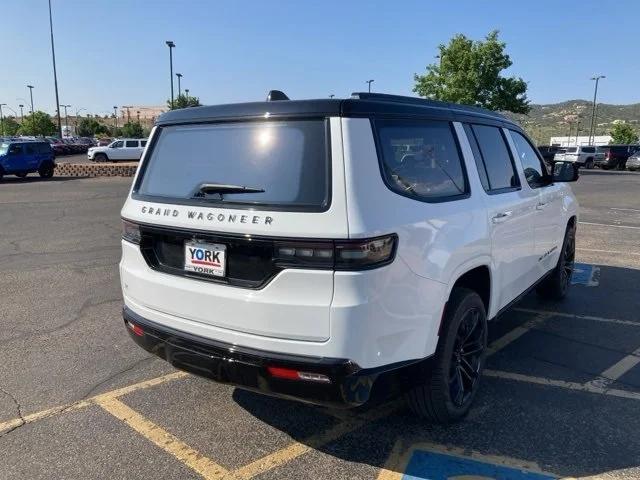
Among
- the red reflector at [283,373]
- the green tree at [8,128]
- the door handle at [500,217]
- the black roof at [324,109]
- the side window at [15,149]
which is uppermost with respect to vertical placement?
the green tree at [8,128]

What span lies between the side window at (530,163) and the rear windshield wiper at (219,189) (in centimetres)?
270

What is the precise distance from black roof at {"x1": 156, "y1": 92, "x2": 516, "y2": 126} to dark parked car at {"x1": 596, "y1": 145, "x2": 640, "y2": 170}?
43.0 meters

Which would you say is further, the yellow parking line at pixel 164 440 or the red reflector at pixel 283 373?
the yellow parking line at pixel 164 440

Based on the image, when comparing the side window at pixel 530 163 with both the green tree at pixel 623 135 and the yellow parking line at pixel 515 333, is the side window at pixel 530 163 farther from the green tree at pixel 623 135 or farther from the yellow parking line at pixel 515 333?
the green tree at pixel 623 135

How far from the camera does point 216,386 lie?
3.86 meters

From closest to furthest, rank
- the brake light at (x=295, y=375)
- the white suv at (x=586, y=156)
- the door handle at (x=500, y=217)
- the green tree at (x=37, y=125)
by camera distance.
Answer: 1. the brake light at (x=295, y=375)
2. the door handle at (x=500, y=217)
3. the white suv at (x=586, y=156)
4. the green tree at (x=37, y=125)

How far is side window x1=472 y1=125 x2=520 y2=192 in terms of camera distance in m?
3.80

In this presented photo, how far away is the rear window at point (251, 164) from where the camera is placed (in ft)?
8.51

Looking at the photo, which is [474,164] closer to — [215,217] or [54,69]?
[215,217]

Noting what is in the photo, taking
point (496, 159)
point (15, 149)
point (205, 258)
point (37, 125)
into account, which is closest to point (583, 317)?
point (496, 159)

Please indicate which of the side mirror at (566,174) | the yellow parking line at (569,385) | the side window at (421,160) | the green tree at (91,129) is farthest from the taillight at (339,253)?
the green tree at (91,129)

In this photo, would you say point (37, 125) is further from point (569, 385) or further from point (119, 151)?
point (569, 385)

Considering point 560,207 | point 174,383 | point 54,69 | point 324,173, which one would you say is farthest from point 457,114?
point 54,69

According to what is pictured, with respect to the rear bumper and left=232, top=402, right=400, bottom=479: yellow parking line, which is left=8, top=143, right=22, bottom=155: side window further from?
left=232, top=402, right=400, bottom=479: yellow parking line
